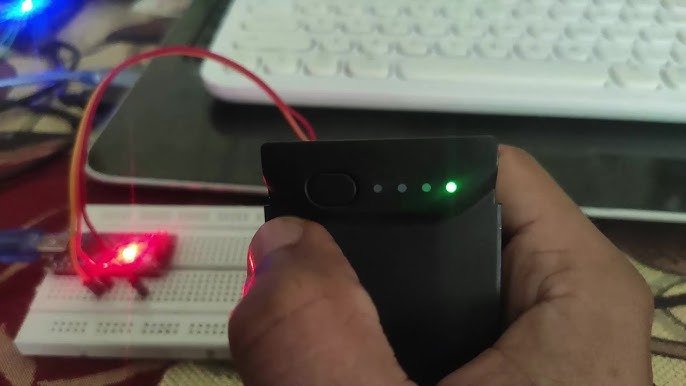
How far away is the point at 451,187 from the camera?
0.91ft

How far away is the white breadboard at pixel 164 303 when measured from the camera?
339 mm

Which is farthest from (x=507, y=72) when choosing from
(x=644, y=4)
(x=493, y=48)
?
(x=644, y=4)

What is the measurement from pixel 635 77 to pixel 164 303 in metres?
0.31

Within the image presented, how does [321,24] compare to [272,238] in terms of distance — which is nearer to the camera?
[272,238]

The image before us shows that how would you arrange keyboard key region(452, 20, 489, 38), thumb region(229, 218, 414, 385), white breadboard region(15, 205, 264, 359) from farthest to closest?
1. keyboard key region(452, 20, 489, 38)
2. white breadboard region(15, 205, 264, 359)
3. thumb region(229, 218, 414, 385)

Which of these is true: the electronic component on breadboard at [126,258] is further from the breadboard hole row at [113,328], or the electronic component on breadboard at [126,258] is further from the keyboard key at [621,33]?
the keyboard key at [621,33]

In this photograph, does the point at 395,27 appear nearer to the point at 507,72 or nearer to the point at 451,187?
the point at 507,72

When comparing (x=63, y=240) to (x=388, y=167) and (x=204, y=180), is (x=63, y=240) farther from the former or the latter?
(x=388, y=167)

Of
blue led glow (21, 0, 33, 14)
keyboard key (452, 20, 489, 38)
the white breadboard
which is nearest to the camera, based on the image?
the white breadboard

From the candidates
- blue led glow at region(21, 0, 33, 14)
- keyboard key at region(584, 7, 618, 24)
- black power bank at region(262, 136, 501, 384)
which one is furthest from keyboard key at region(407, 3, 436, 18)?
blue led glow at region(21, 0, 33, 14)

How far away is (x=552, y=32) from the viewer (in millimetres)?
438

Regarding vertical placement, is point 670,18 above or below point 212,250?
above

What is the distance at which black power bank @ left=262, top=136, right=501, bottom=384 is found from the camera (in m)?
0.28

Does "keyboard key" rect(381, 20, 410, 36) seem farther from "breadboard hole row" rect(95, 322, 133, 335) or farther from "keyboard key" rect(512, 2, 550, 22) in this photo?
"breadboard hole row" rect(95, 322, 133, 335)
